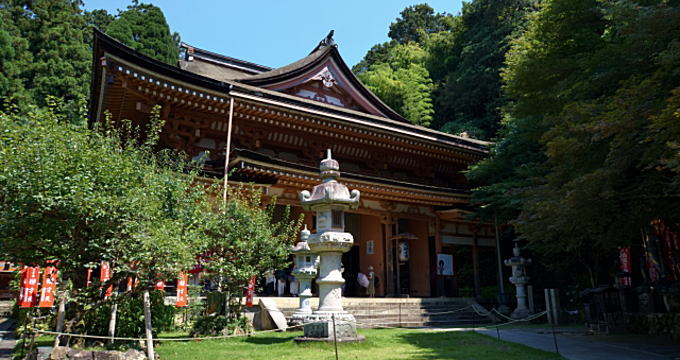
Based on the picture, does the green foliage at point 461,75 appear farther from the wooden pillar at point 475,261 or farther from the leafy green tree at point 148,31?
the leafy green tree at point 148,31

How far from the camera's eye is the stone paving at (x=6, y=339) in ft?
28.2

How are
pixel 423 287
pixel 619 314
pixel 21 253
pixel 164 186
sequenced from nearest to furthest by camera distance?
pixel 21 253, pixel 164 186, pixel 619 314, pixel 423 287

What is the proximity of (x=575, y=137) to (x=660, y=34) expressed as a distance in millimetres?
2246

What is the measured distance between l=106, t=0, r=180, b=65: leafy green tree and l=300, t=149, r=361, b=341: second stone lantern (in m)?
Result: 32.1

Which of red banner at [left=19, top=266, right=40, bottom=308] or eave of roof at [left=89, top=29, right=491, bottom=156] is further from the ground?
eave of roof at [left=89, top=29, right=491, bottom=156]

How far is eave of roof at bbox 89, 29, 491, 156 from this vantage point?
41.5 ft

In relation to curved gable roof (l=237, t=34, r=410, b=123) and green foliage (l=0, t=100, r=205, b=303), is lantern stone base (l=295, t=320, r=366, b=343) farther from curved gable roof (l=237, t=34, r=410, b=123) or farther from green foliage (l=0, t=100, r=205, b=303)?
curved gable roof (l=237, t=34, r=410, b=123)

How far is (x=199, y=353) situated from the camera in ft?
26.4

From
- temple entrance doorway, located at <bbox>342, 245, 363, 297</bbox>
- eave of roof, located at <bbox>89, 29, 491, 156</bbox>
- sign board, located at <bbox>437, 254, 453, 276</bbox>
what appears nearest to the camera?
eave of roof, located at <bbox>89, 29, 491, 156</bbox>

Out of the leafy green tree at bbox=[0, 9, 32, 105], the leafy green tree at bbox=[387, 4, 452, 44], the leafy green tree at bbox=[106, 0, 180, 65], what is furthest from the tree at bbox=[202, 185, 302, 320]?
the leafy green tree at bbox=[387, 4, 452, 44]

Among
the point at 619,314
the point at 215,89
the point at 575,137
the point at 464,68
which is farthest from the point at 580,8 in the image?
the point at 464,68

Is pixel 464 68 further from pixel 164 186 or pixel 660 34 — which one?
pixel 164 186

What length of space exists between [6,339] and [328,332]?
7853 millimetres

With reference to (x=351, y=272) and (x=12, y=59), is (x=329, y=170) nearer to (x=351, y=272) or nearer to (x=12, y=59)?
(x=351, y=272)
